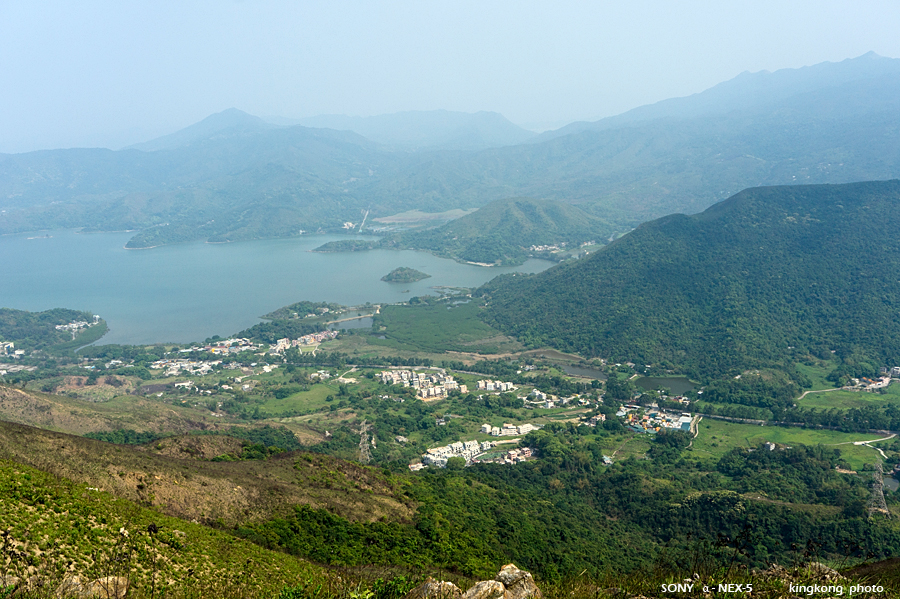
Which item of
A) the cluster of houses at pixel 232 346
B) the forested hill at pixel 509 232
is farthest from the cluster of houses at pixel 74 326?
the forested hill at pixel 509 232

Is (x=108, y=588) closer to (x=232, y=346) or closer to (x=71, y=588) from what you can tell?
(x=71, y=588)

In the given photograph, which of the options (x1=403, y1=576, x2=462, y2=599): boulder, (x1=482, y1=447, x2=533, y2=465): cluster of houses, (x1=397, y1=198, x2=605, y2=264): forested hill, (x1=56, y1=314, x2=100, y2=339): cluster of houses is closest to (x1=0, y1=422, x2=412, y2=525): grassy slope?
(x1=403, y1=576, x2=462, y2=599): boulder

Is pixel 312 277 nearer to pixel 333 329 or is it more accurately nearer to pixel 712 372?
pixel 333 329

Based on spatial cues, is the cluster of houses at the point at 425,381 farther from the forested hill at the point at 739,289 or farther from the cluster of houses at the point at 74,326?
the cluster of houses at the point at 74,326

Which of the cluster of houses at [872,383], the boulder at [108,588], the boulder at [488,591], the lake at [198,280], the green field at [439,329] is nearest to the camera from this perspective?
the boulder at [108,588]

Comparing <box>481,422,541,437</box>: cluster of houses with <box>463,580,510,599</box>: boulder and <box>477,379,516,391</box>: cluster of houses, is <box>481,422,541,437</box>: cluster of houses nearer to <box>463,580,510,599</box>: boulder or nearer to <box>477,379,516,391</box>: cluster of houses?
<box>477,379,516,391</box>: cluster of houses

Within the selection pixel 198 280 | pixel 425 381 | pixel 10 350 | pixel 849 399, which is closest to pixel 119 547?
pixel 425 381

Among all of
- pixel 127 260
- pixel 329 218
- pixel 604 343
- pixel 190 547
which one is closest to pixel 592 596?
pixel 190 547
